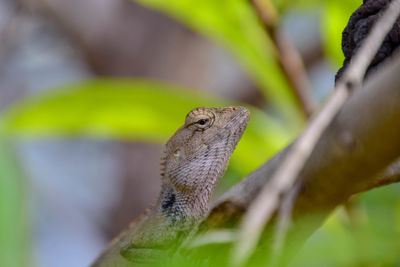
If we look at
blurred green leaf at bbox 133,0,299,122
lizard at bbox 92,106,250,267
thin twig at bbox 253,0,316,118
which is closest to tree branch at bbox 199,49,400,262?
thin twig at bbox 253,0,316,118

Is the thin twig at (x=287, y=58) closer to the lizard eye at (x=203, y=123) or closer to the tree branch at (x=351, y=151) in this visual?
the lizard eye at (x=203, y=123)

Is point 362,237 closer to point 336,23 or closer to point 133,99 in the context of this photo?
point 336,23

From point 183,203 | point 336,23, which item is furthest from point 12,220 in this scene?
point 183,203

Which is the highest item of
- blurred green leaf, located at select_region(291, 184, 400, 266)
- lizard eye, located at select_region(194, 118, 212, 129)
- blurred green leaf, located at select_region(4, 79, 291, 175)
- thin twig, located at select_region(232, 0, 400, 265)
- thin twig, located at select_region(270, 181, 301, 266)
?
blurred green leaf, located at select_region(4, 79, 291, 175)

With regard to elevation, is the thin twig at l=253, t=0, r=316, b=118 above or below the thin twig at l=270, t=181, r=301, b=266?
above

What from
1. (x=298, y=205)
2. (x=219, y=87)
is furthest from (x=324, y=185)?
(x=219, y=87)

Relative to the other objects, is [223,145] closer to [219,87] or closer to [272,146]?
[272,146]

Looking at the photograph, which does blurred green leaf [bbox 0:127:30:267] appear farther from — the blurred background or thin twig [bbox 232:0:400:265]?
thin twig [bbox 232:0:400:265]
